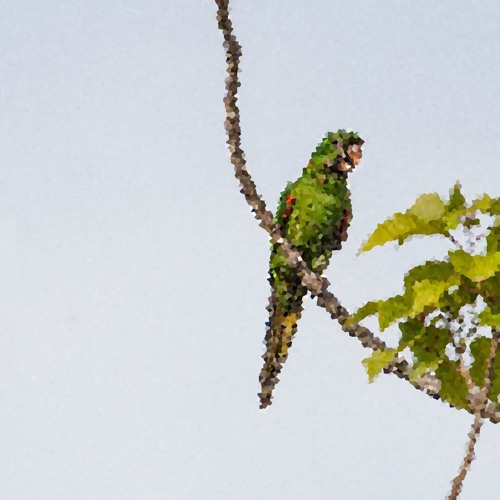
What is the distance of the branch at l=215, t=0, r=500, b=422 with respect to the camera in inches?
146

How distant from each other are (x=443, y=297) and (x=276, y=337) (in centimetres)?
245

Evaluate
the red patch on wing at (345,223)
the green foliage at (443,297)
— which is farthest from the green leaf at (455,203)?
the red patch on wing at (345,223)

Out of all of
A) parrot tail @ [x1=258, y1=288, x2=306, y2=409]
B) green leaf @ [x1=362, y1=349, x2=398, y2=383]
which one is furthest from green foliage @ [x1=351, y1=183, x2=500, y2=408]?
parrot tail @ [x1=258, y1=288, x2=306, y2=409]

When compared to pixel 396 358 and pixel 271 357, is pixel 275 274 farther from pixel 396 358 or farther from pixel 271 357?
pixel 396 358

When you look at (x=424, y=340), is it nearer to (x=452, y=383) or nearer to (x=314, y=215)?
(x=452, y=383)

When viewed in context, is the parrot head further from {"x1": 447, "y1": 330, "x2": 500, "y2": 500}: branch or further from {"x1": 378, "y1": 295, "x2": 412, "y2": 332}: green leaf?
{"x1": 378, "y1": 295, "x2": 412, "y2": 332}: green leaf

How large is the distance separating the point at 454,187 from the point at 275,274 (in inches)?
110

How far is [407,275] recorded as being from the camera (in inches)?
144

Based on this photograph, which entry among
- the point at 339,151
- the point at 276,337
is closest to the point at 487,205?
the point at 276,337

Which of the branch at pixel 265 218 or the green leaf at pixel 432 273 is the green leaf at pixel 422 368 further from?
the green leaf at pixel 432 273

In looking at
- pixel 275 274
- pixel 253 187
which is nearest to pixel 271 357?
pixel 275 274

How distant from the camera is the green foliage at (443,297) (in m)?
3.48

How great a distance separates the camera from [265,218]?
4.23 meters

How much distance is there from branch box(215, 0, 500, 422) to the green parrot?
174 cm
